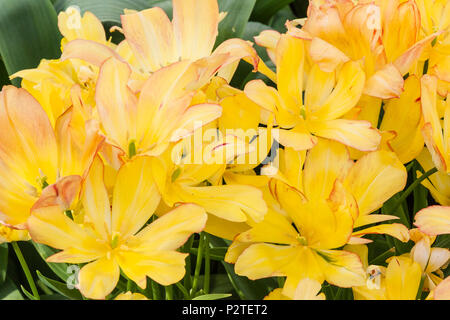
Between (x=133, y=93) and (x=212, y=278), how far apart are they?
0.84 ft

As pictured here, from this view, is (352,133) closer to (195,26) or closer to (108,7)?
(195,26)

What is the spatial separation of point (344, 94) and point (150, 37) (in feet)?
0.45

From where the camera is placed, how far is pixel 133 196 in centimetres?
35

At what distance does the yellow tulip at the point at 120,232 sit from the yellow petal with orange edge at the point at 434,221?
0.12m

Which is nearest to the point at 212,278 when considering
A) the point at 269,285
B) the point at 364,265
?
the point at 269,285

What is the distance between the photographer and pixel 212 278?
571 millimetres

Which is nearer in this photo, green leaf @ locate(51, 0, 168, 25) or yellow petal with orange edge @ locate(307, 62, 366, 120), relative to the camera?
yellow petal with orange edge @ locate(307, 62, 366, 120)

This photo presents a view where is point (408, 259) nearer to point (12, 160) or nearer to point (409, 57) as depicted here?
point (409, 57)

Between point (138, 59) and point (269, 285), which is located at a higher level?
point (138, 59)

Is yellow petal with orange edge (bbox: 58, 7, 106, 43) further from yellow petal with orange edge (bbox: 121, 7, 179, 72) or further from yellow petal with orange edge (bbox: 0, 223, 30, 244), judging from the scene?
yellow petal with orange edge (bbox: 0, 223, 30, 244)

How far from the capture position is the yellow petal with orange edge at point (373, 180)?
0.38m

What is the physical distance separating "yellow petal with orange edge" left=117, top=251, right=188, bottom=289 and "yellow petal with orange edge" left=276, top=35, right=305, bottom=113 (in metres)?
0.14

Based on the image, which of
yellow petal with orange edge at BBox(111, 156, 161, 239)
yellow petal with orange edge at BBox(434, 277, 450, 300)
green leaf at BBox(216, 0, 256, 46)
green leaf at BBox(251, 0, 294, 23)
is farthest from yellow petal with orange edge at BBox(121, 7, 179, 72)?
green leaf at BBox(251, 0, 294, 23)

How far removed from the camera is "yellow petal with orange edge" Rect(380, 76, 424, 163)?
415 mm
